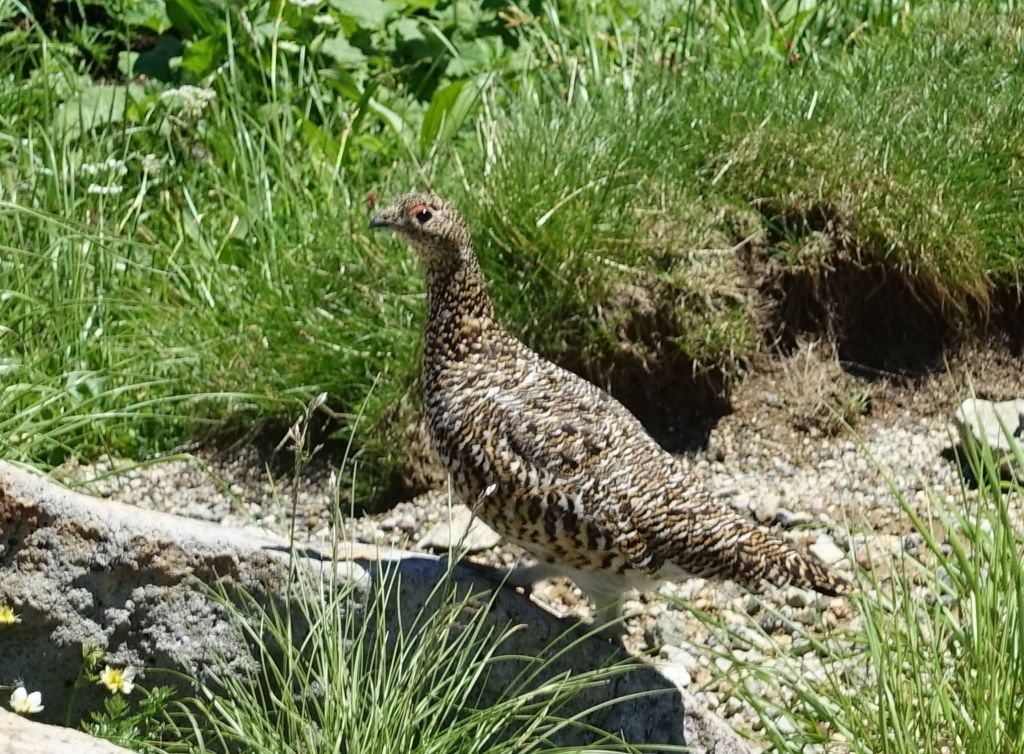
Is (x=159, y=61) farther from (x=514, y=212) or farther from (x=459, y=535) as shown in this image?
(x=459, y=535)

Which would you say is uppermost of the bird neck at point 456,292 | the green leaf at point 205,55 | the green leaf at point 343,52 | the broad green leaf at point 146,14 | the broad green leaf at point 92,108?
the bird neck at point 456,292

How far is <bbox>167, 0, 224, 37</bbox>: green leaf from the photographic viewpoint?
7.05 m

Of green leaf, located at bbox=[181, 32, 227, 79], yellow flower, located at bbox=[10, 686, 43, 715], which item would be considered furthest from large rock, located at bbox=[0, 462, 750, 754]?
green leaf, located at bbox=[181, 32, 227, 79]

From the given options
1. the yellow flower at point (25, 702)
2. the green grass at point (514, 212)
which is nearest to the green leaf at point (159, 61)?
the green grass at point (514, 212)

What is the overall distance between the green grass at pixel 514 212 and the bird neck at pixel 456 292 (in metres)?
0.89

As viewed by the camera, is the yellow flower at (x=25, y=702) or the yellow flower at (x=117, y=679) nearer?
the yellow flower at (x=25, y=702)

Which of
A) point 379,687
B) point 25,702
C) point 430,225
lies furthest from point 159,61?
point 379,687

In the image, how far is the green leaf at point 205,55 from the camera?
22.9 ft

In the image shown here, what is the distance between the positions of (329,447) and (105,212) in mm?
1586

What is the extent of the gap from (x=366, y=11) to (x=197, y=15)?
0.84m

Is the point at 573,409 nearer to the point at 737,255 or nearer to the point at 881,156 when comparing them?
the point at 737,255

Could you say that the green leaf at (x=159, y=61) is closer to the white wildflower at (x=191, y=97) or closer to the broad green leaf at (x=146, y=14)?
the broad green leaf at (x=146, y=14)

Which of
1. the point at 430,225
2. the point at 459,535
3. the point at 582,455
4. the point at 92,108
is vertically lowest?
the point at 459,535

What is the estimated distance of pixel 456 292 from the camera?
4.48 metres
